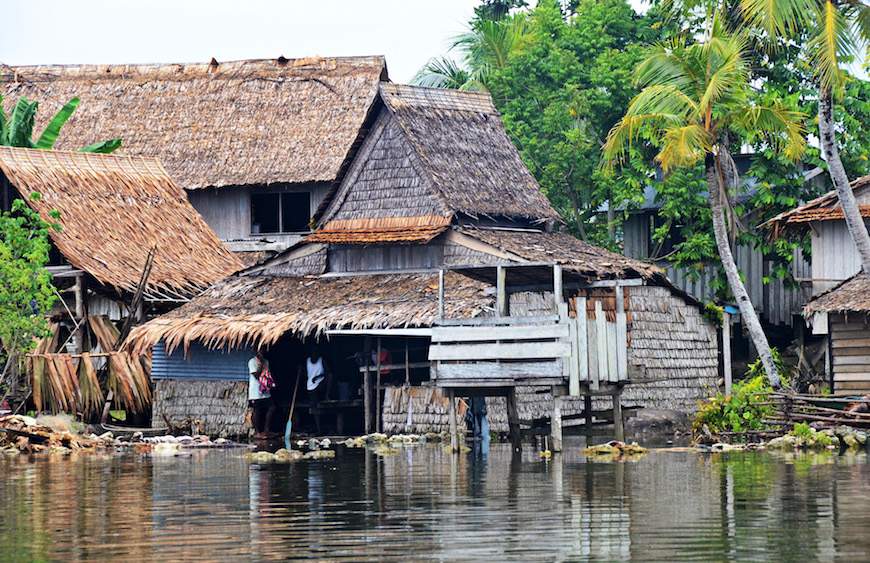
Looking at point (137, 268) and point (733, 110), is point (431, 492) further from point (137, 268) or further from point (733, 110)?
point (137, 268)

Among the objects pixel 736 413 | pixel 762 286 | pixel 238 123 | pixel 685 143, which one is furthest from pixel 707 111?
pixel 238 123

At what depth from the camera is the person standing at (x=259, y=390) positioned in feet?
88.2

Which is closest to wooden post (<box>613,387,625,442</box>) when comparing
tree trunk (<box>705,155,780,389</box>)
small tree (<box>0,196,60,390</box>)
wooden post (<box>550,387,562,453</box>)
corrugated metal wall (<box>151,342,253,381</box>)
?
wooden post (<box>550,387,562,453</box>)

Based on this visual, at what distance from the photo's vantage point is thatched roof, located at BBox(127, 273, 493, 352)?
25.6 metres

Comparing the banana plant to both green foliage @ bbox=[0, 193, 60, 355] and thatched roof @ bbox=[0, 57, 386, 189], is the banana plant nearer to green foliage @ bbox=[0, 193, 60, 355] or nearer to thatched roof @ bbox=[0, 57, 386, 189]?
thatched roof @ bbox=[0, 57, 386, 189]

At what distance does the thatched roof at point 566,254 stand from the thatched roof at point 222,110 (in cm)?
600

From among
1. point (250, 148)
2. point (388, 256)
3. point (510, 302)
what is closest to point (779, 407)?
point (510, 302)

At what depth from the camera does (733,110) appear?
26312 millimetres

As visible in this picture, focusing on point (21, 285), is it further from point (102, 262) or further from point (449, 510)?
point (449, 510)

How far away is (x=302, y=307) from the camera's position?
27.2 metres

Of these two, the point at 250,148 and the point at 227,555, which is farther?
the point at 250,148

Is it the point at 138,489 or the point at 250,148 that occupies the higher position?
the point at 250,148

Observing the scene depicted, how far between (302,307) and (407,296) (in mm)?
1845

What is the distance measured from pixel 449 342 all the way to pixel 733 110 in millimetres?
6885
